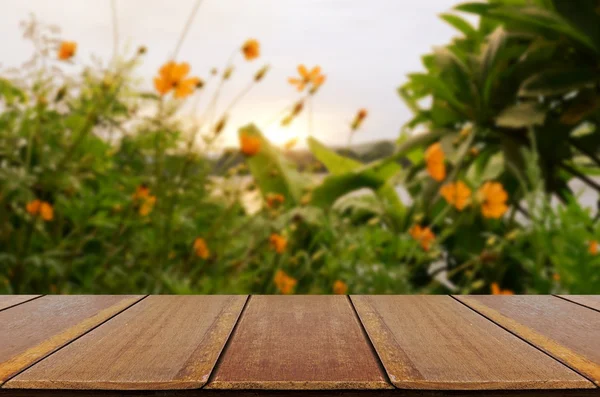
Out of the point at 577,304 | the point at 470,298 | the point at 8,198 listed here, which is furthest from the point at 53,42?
the point at 577,304

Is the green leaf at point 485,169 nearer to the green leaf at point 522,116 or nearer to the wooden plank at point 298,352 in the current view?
the green leaf at point 522,116

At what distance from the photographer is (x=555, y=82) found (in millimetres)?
1749

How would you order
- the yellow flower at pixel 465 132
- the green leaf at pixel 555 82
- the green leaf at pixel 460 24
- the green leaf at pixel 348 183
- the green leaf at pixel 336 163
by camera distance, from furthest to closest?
1. the green leaf at pixel 336 163
2. the green leaf at pixel 460 24
3. the green leaf at pixel 348 183
4. the yellow flower at pixel 465 132
5. the green leaf at pixel 555 82

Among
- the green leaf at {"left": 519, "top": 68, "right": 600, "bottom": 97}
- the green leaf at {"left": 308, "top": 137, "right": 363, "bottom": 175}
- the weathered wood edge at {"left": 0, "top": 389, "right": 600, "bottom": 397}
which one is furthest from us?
the green leaf at {"left": 308, "top": 137, "right": 363, "bottom": 175}

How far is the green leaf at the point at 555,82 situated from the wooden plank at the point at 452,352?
3.66 ft

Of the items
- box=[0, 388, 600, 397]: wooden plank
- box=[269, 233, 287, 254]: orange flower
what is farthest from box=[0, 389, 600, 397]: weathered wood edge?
box=[269, 233, 287, 254]: orange flower

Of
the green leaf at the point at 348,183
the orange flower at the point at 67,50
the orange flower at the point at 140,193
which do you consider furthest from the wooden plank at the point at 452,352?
the green leaf at the point at 348,183

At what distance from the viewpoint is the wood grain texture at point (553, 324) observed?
57 cm

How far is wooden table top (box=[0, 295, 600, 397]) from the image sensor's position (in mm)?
481

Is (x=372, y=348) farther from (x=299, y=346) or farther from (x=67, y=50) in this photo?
(x=67, y=50)

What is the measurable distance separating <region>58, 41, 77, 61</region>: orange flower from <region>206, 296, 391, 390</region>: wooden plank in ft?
2.87

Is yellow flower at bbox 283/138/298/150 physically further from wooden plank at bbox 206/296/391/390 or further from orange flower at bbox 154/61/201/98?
wooden plank at bbox 206/296/391/390

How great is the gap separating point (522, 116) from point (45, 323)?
145 centimetres

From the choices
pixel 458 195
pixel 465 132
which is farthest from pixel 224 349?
pixel 465 132
